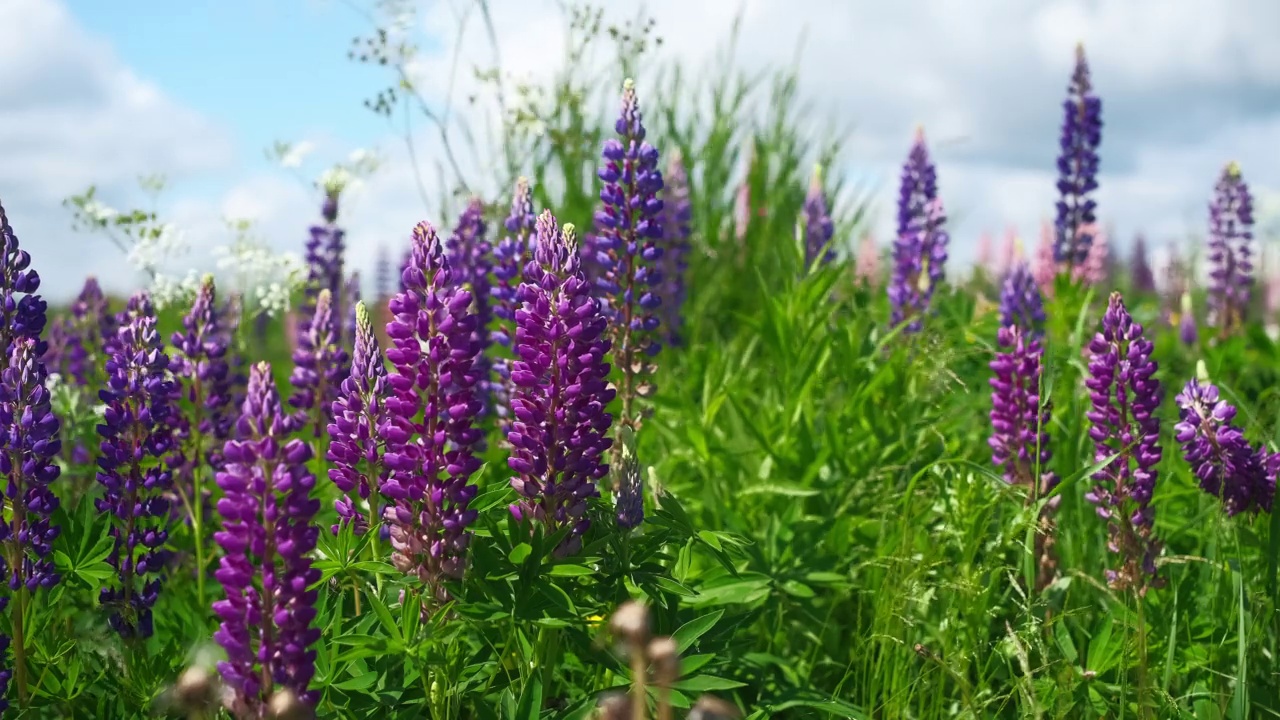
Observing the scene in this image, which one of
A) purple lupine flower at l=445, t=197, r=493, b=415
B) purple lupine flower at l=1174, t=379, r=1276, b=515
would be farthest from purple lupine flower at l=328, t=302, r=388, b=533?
purple lupine flower at l=1174, t=379, r=1276, b=515

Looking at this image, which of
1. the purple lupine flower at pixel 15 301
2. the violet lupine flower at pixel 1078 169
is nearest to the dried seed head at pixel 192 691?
the purple lupine flower at pixel 15 301

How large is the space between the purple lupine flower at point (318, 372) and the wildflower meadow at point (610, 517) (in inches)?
0.8

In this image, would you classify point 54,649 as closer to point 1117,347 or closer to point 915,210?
point 1117,347

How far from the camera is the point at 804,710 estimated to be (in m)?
3.37

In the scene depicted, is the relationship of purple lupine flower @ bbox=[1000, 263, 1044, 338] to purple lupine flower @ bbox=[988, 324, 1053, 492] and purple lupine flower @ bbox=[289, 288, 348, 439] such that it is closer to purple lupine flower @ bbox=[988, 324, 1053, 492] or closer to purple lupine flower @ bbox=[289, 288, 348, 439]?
purple lupine flower @ bbox=[988, 324, 1053, 492]

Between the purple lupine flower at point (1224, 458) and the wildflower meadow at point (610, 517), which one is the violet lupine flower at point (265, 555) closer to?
the wildflower meadow at point (610, 517)

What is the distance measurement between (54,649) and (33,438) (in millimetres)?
595

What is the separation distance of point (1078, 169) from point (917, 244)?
5.20 feet

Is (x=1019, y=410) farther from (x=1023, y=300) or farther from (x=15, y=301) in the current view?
(x=15, y=301)

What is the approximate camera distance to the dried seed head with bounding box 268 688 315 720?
6.11 feet

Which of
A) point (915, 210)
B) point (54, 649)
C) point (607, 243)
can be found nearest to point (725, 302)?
point (915, 210)

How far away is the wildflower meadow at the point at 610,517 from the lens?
247 cm

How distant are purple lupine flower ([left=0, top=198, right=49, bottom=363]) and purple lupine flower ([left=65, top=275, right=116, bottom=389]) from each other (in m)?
2.56

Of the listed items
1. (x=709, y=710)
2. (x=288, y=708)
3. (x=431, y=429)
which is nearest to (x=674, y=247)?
(x=431, y=429)
